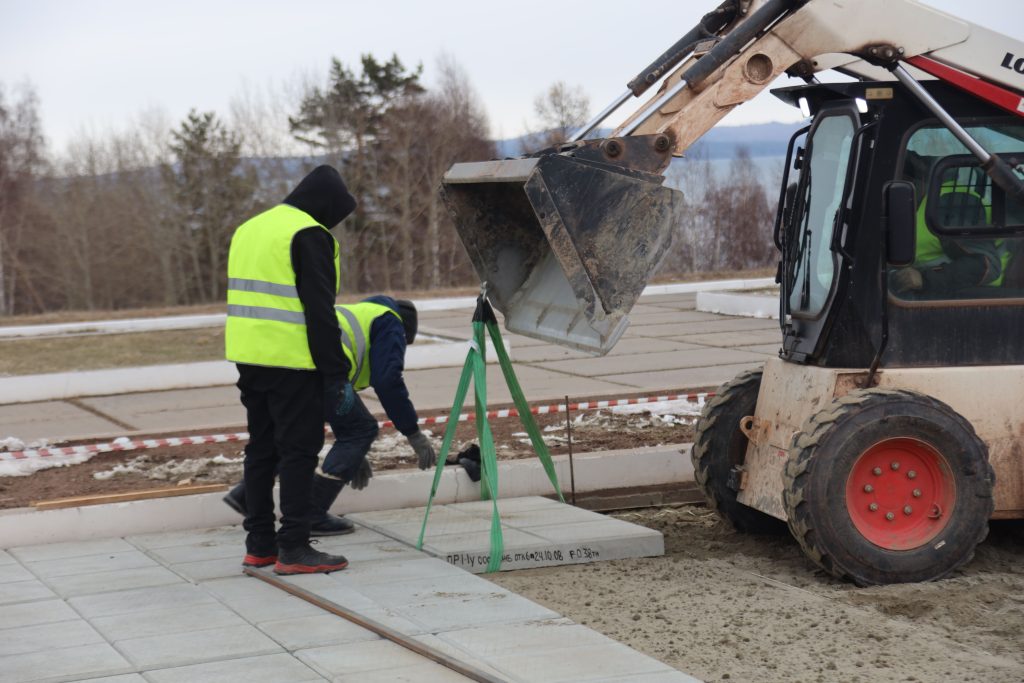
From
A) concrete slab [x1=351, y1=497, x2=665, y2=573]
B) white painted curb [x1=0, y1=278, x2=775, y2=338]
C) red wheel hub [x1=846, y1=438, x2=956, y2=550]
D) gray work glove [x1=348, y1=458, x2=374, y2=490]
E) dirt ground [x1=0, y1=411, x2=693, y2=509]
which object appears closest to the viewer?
red wheel hub [x1=846, y1=438, x2=956, y2=550]

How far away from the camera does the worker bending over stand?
7.16m

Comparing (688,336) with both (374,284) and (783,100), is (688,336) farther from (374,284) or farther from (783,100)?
(374,284)

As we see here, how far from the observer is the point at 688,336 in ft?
62.3

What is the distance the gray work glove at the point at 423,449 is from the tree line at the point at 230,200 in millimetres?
31426

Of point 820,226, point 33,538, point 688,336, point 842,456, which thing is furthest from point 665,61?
point 688,336

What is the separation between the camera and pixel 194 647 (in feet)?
17.2

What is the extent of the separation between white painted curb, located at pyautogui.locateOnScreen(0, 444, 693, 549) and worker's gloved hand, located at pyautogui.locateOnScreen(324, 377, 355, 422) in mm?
1568

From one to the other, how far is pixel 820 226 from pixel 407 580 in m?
2.81

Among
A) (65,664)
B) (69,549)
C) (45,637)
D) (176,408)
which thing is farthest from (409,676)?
(176,408)

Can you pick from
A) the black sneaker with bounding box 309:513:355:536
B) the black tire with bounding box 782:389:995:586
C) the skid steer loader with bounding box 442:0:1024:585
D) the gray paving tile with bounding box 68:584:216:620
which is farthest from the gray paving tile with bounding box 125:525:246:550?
the black tire with bounding box 782:389:995:586

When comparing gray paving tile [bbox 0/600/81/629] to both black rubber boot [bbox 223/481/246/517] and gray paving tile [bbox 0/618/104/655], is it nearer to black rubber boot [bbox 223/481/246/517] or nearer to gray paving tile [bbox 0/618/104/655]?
gray paving tile [bbox 0/618/104/655]

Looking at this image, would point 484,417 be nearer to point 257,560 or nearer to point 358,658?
point 257,560

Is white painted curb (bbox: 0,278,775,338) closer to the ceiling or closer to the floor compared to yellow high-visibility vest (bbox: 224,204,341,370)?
closer to the floor

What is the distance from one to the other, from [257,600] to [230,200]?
119 ft
